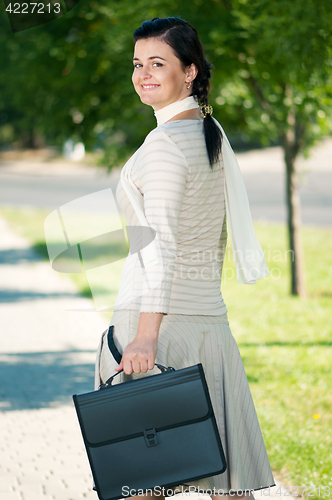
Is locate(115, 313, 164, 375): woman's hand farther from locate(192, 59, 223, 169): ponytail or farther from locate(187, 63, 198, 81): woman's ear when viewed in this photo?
locate(187, 63, 198, 81): woman's ear

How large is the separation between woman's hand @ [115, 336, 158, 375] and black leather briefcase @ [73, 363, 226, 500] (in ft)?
0.13

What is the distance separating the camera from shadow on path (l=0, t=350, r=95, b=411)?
16.2 feet

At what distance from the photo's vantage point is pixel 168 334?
215 centimetres

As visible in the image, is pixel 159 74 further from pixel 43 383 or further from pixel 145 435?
pixel 43 383

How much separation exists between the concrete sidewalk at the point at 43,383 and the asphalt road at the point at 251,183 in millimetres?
2981

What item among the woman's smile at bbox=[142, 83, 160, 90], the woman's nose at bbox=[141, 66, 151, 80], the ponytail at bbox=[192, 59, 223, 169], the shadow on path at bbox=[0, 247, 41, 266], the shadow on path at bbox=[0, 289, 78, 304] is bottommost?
the shadow on path at bbox=[0, 289, 78, 304]

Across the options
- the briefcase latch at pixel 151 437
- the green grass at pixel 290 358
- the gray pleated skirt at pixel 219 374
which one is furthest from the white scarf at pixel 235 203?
the green grass at pixel 290 358

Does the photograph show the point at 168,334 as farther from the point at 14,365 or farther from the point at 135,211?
the point at 14,365

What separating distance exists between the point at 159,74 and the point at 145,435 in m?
1.22

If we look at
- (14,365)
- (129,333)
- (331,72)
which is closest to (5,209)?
(14,365)

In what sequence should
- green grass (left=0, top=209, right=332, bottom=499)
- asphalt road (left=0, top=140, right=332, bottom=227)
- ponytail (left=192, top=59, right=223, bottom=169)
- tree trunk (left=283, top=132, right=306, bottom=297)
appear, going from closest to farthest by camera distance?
ponytail (left=192, top=59, right=223, bottom=169), green grass (left=0, top=209, right=332, bottom=499), tree trunk (left=283, top=132, right=306, bottom=297), asphalt road (left=0, top=140, right=332, bottom=227)

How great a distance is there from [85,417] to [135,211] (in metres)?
0.69

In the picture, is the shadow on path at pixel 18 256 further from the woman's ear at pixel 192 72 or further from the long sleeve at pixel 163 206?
the long sleeve at pixel 163 206

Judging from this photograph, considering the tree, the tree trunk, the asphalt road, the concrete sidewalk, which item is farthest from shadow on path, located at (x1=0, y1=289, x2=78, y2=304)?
the tree trunk
